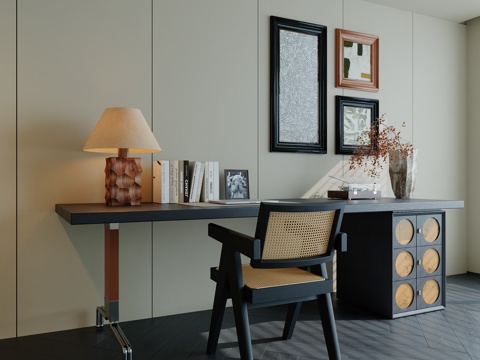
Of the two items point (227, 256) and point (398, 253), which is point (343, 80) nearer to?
point (398, 253)

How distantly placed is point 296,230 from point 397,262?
1.24 meters

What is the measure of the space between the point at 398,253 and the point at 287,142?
107 centimetres

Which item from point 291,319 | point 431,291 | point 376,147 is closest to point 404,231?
point 431,291

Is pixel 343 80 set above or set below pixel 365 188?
above

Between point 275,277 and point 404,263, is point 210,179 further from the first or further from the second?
point 404,263

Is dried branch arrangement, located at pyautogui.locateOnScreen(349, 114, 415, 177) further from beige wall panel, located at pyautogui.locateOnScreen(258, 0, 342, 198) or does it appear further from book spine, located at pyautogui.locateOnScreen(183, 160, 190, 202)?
book spine, located at pyautogui.locateOnScreen(183, 160, 190, 202)

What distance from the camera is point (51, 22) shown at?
7.97 ft

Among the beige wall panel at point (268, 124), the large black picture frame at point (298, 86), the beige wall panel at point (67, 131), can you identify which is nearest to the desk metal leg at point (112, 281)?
the beige wall panel at point (67, 131)

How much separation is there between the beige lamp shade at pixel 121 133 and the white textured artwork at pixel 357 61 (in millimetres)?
1780

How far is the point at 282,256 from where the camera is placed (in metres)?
1.83

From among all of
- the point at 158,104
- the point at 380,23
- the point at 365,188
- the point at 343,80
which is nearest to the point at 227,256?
the point at 158,104

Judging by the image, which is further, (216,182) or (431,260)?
(431,260)

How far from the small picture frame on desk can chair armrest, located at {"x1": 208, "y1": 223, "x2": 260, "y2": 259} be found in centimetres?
76

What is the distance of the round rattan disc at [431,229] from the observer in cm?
287
